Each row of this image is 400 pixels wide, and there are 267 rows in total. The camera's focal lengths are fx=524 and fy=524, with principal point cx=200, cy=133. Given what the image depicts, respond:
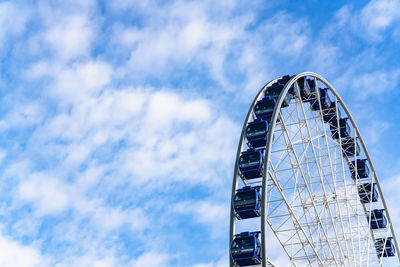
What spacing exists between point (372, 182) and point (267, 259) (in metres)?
16.9

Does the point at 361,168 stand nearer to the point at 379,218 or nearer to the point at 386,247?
the point at 379,218

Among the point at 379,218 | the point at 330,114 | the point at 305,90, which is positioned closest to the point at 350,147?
the point at 330,114

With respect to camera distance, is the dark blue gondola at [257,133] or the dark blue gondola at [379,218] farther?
the dark blue gondola at [379,218]

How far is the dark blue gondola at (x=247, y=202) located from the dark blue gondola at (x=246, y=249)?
1260 mm

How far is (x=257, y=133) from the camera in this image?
88.2ft

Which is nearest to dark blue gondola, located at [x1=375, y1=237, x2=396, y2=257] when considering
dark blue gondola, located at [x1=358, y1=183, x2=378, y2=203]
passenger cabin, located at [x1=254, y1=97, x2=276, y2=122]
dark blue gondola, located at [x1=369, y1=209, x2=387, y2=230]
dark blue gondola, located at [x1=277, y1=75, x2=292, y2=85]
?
dark blue gondola, located at [x1=369, y1=209, x2=387, y2=230]

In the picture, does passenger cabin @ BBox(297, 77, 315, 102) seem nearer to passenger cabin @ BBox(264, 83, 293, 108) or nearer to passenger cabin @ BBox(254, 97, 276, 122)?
passenger cabin @ BBox(264, 83, 293, 108)

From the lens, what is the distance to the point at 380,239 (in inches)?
1499

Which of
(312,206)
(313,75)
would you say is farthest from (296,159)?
(313,75)

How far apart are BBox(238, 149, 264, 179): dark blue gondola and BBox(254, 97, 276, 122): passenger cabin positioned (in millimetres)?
2574

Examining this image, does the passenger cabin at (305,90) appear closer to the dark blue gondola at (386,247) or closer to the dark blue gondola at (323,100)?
the dark blue gondola at (323,100)

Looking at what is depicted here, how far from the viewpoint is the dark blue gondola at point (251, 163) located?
25734 millimetres

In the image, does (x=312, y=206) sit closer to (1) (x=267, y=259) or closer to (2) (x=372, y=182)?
(1) (x=267, y=259)

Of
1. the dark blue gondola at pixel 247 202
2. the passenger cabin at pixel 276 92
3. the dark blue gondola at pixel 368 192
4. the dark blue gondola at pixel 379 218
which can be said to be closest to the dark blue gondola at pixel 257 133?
the passenger cabin at pixel 276 92
